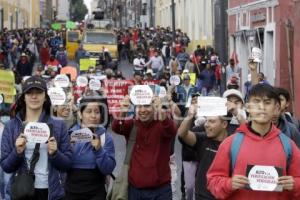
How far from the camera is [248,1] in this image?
88.6ft

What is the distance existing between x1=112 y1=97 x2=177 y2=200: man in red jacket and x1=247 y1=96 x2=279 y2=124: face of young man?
1911 millimetres

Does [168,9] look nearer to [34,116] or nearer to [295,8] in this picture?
[295,8]

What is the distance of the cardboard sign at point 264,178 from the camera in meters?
4.59

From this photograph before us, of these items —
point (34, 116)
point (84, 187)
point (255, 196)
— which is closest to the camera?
point (255, 196)

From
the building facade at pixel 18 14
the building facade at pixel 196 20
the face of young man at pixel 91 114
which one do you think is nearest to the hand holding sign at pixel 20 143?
the face of young man at pixel 91 114

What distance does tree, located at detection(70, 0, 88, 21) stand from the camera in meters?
140

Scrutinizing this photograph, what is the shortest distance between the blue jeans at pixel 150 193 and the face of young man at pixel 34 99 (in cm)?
115

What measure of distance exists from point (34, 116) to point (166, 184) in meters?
1.33

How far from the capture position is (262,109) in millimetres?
4777

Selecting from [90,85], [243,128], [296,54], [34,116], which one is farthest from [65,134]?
[296,54]

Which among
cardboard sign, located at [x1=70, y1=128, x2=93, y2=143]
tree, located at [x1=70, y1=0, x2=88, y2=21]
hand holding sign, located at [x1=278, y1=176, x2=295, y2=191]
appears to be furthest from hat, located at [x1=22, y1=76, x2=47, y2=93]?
tree, located at [x1=70, y1=0, x2=88, y2=21]

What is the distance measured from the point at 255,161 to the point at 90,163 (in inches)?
86.6

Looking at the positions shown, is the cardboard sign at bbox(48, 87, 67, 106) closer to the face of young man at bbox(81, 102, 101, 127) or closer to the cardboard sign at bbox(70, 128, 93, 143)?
A: the face of young man at bbox(81, 102, 101, 127)

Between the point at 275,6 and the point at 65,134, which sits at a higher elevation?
the point at 275,6
